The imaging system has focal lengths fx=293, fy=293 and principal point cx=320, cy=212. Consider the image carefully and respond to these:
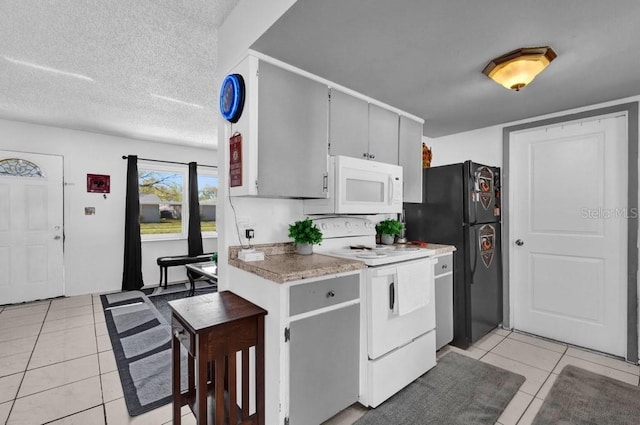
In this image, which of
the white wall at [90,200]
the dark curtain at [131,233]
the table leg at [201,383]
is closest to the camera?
the table leg at [201,383]

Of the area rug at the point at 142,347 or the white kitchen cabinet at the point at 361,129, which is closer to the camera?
the area rug at the point at 142,347

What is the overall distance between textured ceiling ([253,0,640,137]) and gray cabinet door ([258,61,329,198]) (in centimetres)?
14

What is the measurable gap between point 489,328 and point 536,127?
2147mm

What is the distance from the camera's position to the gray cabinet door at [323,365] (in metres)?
1.54

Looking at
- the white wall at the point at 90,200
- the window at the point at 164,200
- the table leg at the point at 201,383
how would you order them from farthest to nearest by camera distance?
the window at the point at 164,200
the white wall at the point at 90,200
the table leg at the point at 201,383

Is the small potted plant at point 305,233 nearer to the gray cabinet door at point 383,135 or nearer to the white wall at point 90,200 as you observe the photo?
the gray cabinet door at point 383,135

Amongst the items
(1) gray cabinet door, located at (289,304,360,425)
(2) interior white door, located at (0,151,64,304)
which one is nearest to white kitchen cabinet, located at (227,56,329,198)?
(1) gray cabinet door, located at (289,304,360,425)

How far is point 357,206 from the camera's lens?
224cm

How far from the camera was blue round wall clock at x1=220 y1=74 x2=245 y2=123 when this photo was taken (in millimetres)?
1843

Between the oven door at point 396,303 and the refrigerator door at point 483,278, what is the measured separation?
0.79 m

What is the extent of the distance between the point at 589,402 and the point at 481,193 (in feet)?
5.78

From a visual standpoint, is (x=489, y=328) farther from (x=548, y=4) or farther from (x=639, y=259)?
(x=548, y=4)

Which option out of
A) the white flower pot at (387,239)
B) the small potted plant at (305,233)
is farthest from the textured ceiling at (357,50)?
the white flower pot at (387,239)

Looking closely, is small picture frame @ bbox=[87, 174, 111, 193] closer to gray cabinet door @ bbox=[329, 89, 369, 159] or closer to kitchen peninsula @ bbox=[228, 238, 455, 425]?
kitchen peninsula @ bbox=[228, 238, 455, 425]
